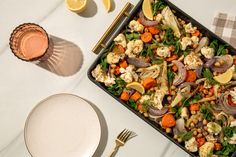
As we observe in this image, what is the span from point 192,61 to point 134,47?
21 centimetres

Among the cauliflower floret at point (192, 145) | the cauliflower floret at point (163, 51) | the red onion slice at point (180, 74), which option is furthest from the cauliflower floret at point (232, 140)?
the cauliflower floret at point (163, 51)

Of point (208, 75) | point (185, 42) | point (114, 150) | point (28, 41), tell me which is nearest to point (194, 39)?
point (185, 42)

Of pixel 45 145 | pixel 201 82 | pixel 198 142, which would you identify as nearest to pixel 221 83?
pixel 201 82

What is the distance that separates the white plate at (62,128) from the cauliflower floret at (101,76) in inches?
4.0

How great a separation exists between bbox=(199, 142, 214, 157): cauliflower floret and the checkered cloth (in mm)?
371

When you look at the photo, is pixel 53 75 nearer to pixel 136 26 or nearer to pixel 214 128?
pixel 136 26

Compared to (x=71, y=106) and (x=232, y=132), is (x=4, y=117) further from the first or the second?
(x=232, y=132)

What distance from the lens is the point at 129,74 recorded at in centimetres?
174

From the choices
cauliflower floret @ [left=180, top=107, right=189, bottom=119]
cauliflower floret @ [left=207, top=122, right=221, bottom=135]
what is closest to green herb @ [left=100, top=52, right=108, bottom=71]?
cauliflower floret @ [left=180, top=107, right=189, bottom=119]

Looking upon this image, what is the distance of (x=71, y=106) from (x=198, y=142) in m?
A: 0.47

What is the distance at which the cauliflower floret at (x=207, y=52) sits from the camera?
1.72 meters

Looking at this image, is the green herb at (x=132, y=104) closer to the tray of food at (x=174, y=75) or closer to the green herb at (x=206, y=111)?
the tray of food at (x=174, y=75)

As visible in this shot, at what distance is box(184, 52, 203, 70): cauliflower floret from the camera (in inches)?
68.1

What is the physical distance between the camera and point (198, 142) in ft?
5.65
